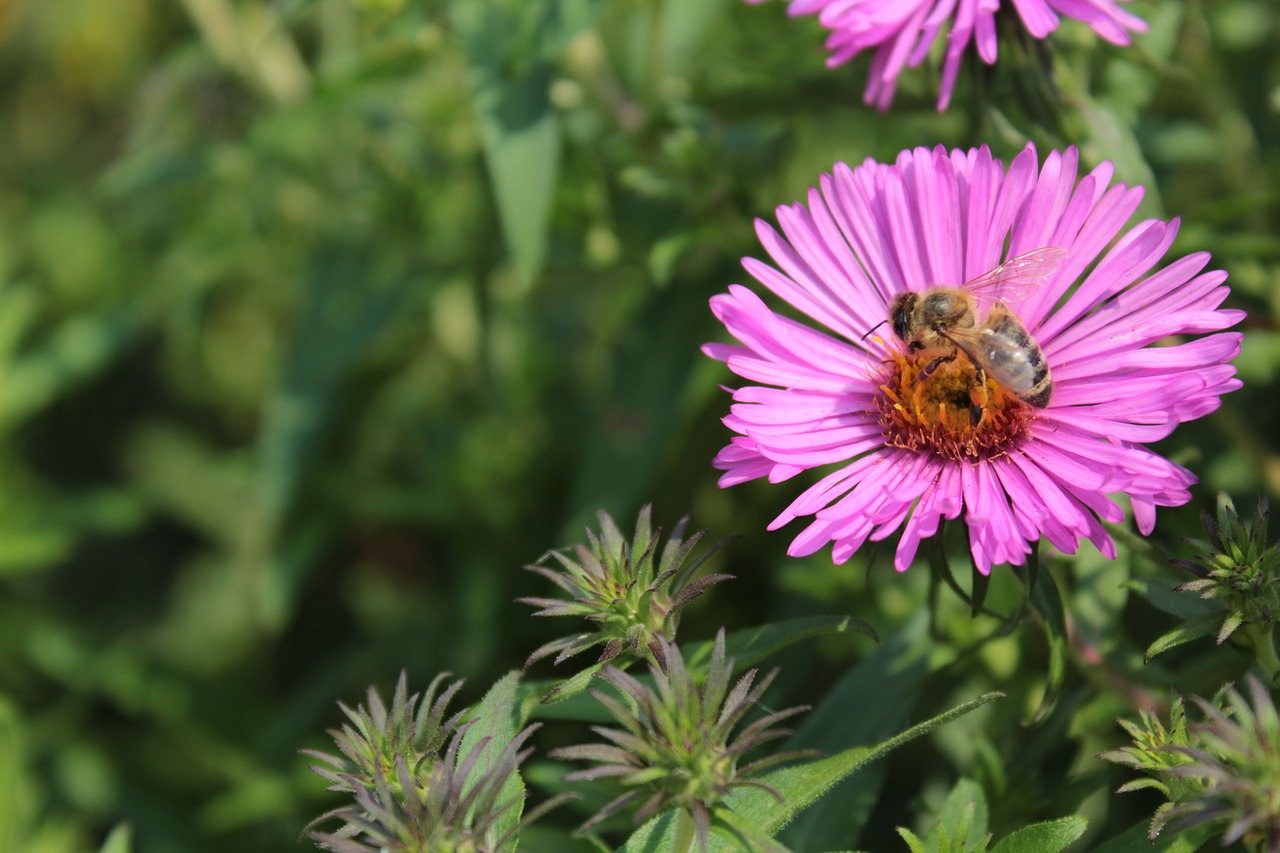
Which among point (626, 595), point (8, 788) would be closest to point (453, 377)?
point (8, 788)

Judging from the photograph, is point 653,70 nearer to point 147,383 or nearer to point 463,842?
point 463,842

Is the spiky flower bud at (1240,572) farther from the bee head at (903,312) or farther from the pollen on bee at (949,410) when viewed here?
the bee head at (903,312)

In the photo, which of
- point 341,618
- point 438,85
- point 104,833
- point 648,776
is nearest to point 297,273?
point 438,85

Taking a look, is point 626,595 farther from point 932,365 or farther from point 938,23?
point 938,23

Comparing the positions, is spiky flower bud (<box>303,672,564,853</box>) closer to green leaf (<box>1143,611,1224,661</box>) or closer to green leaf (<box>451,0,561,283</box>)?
green leaf (<box>1143,611,1224,661</box>)

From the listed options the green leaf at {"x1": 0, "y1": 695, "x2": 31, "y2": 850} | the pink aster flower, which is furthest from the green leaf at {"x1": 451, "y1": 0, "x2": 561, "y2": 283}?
the green leaf at {"x1": 0, "y1": 695, "x2": 31, "y2": 850}
